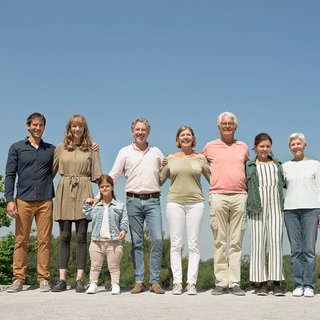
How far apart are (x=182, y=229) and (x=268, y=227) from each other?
1260 mm

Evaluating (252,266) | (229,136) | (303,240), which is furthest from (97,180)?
(303,240)

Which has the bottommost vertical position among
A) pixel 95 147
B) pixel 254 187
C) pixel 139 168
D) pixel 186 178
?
pixel 254 187

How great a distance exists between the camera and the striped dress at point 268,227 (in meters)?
7.67

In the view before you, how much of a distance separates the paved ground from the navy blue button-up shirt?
149 centimetres

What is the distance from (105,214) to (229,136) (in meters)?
2.16

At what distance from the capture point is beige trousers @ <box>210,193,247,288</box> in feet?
25.0

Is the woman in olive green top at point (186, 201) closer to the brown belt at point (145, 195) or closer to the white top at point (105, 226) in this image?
the brown belt at point (145, 195)

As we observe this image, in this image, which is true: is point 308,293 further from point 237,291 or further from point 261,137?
point 261,137

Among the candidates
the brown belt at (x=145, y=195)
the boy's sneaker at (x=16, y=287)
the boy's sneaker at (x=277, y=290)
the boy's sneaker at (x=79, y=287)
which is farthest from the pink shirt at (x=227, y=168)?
the boy's sneaker at (x=16, y=287)

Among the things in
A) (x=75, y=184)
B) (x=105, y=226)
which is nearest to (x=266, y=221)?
(x=105, y=226)

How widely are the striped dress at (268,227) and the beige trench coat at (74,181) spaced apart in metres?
2.42

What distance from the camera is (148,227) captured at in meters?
7.81

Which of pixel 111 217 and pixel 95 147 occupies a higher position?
pixel 95 147

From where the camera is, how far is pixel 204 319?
575cm
